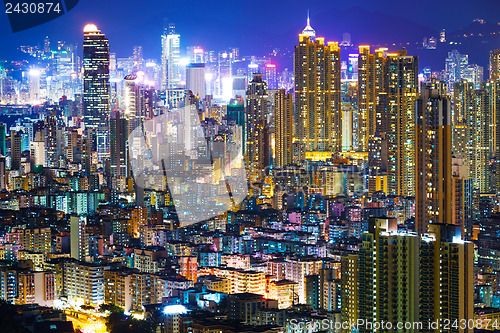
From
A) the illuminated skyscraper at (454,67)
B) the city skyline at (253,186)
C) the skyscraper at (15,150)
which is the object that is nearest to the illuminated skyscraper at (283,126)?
the city skyline at (253,186)

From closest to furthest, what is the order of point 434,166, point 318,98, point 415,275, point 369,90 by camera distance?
1. point 415,275
2. point 434,166
3. point 369,90
4. point 318,98

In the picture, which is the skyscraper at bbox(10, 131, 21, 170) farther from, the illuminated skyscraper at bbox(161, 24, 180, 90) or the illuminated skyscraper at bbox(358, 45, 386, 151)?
the illuminated skyscraper at bbox(358, 45, 386, 151)

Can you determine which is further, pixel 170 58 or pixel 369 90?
pixel 369 90

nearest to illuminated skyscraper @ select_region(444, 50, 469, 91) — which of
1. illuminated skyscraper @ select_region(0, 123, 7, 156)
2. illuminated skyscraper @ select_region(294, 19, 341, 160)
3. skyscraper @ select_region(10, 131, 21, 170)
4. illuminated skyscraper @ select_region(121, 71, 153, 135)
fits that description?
illuminated skyscraper @ select_region(294, 19, 341, 160)

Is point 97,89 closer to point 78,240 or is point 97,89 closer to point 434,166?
point 78,240

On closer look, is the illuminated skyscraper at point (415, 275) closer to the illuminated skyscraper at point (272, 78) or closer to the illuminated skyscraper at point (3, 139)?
the illuminated skyscraper at point (3, 139)

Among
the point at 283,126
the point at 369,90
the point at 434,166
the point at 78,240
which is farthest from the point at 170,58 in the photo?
the point at 434,166
